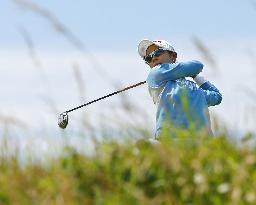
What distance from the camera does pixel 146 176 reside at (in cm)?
468

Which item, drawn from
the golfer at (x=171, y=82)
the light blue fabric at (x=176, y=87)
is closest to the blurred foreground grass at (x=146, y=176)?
the golfer at (x=171, y=82)

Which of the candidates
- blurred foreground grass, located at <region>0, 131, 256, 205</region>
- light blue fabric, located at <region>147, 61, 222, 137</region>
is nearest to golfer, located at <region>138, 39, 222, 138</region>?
light blue fabric, located at <region>147, 61, 222, 137</region>

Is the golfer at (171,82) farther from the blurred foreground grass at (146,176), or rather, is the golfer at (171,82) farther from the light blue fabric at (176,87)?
the blurred foreground grass at (146,176)

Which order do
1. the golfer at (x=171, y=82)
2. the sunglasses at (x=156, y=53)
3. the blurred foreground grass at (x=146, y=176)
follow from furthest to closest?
the sunglasses at (x=156, y=53), the golfer at (x=171, y=82), the blurred foreground grass at (x=146, y=176)

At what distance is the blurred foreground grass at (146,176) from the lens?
4406mm

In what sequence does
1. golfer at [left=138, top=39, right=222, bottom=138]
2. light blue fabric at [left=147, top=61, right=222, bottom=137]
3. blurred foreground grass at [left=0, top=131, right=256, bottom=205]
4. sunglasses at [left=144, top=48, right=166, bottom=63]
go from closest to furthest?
blurred foreground grass at [left=0, top=131, right=256, bottom=205], golfer at [left=138, top=39, right=222, bottom=138], light blue fabric at [left=147, top=61, right=222, bottom=137], sunglasses at [left=144, top=48, right=166, bottom=63]

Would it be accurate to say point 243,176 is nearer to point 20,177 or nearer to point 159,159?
point 159,159

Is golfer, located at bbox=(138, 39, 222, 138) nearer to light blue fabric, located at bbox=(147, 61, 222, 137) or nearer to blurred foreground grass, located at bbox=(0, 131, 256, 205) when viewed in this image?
light blue fabric, located at bbox=(147, 61, 222, 137)

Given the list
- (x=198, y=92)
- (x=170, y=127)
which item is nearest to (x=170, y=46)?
(x=198, y=92)

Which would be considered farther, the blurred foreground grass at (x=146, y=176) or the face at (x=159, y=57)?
the face at (x=159, y=57)

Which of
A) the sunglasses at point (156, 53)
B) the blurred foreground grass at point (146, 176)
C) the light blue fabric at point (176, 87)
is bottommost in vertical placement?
the blurred foreground grass at point (146, 176)

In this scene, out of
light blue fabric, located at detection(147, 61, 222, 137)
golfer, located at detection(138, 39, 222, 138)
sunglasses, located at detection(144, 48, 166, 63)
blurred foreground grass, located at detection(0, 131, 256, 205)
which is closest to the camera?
blurred foreground grass, located at detection(0, 131, 256, 205)

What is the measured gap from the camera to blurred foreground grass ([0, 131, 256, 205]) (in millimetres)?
4406

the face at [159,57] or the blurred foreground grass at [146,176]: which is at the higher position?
the face at [159,57]
